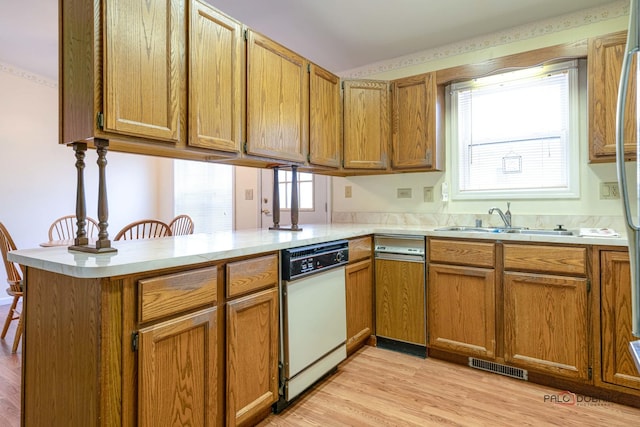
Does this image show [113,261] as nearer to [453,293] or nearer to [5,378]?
[5,378]

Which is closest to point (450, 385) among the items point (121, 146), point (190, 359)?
point (190, 359)

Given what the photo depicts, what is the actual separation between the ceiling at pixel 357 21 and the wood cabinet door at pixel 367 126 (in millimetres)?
411

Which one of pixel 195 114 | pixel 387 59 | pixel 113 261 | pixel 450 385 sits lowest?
pixel 450 385

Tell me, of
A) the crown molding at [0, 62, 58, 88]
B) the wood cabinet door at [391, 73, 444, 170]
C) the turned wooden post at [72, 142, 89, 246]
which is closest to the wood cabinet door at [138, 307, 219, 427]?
the turned wooden post at [72, 142, 89, 246]

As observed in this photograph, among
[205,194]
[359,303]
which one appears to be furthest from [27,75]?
[359,303]

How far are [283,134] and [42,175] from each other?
134 inches

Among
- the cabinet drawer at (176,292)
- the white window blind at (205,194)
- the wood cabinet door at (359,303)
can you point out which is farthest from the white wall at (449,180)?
the cabinet drawer at (176,292)

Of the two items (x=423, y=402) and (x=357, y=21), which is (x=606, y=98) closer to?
(x=357, y=21)

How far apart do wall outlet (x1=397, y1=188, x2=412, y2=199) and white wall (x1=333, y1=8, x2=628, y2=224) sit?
0.03 meters

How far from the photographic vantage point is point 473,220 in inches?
110

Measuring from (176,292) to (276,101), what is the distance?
4.61 ft

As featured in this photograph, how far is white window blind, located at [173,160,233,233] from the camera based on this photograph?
4.28 m

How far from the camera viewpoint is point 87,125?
1.35 meters

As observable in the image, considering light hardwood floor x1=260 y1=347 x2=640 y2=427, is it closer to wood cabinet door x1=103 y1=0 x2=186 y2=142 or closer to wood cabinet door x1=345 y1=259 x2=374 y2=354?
wood cabinet door x1=345 y1=259 x2=374 y2=354
